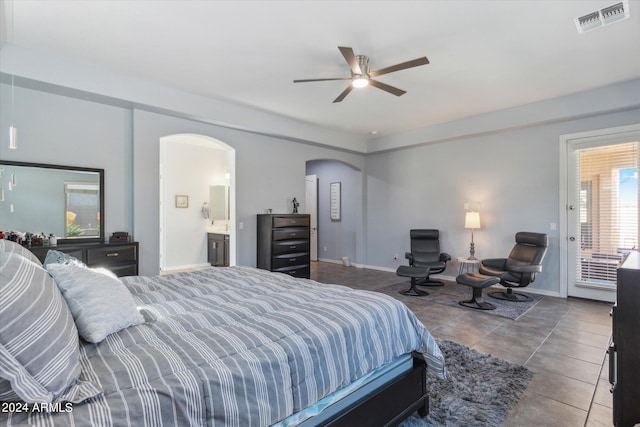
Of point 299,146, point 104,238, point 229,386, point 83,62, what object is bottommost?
point 229,386

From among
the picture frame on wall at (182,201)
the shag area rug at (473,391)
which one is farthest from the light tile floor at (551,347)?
the picture frame on wall at (182,201)

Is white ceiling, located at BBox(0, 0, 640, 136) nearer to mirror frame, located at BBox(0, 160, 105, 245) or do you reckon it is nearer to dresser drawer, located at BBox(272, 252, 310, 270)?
mirror frame, located at BBox(0, 160, 105, 245)

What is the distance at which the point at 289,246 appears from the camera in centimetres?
562

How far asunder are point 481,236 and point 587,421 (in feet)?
13.3

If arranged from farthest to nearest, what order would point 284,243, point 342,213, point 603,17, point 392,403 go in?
point 342,213
point 284,243
point 603,17
point 392,403

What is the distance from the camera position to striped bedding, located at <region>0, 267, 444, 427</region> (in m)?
1.05

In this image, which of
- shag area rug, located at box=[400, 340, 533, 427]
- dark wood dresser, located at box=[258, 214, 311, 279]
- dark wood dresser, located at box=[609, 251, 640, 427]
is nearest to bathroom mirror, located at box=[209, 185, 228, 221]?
dark wood dresser, located at box=[258, 214, 311, 279]

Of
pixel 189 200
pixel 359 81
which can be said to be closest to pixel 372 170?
pixel 359 81

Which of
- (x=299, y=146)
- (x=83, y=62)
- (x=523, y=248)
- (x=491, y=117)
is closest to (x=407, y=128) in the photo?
(x=491, y=117)

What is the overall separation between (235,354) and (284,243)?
167 inches

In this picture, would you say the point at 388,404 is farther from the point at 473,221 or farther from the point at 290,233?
the point at 473,221

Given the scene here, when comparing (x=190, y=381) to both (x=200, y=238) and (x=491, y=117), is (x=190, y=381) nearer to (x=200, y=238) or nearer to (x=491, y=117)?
(x=491, y=117)

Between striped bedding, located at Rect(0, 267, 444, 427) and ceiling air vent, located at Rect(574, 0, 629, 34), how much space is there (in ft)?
9.82

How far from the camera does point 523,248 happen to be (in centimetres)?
500
